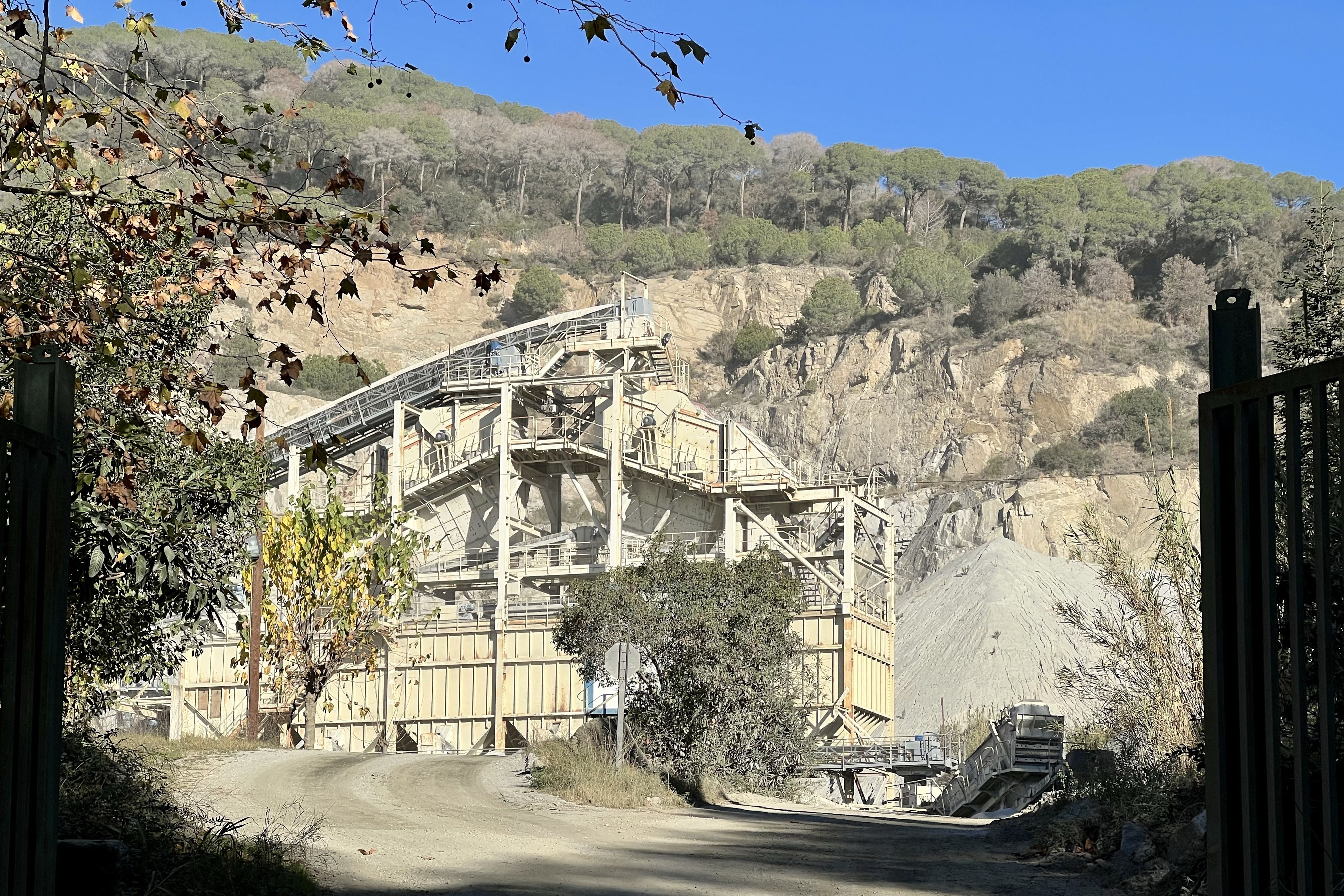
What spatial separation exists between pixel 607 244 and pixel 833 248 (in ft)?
65.8

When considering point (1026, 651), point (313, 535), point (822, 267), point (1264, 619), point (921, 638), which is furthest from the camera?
point (822, 267)

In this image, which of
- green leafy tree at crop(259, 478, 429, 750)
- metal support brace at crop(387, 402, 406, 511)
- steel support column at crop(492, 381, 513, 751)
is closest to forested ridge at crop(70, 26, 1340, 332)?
metal support brace at crop(387, 402, 406, 511)

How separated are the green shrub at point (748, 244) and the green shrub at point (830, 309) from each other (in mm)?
12018

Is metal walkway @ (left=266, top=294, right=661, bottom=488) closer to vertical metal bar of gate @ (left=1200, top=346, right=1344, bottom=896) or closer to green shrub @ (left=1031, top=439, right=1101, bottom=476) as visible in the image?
vertical metal bar of gate @ (left=1200, top=346, right=1344, bottom=896)

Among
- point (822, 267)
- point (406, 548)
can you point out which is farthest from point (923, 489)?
point (406, 548)

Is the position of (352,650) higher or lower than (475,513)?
lower

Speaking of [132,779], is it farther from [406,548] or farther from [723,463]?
[723,463]

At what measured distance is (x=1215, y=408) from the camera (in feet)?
16.6

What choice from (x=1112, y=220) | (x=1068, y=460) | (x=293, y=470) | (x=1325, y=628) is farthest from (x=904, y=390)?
(x=1325, y=628)

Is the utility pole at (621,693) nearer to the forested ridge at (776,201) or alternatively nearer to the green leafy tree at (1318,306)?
the green leafy tree at (1318,306)

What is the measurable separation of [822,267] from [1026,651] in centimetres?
6971

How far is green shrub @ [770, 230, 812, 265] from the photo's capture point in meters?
135

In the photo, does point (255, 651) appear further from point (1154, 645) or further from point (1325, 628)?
point (1325, 628)

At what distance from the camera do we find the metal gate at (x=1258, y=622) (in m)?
4.59
